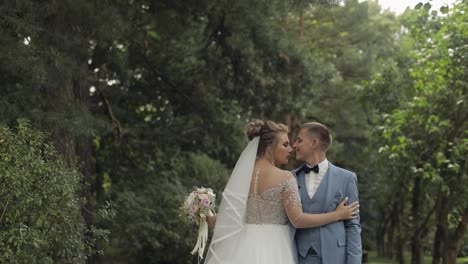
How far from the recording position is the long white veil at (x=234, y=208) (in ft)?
18.5

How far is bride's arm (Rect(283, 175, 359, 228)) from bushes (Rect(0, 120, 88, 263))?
2270mm

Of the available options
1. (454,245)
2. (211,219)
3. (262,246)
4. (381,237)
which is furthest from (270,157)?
(381,237)

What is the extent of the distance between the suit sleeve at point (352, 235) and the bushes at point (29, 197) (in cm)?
264

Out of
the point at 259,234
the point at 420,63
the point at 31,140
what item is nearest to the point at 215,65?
the point at 420,63

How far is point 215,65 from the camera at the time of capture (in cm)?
1417

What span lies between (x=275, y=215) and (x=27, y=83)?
15.5ft

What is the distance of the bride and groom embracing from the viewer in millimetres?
5297

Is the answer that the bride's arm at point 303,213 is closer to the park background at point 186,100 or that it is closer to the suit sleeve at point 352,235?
the suit sleeve at point 352,235

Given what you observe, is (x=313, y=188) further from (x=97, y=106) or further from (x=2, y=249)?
(x=97, y=106)

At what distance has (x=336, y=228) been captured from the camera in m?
5.31

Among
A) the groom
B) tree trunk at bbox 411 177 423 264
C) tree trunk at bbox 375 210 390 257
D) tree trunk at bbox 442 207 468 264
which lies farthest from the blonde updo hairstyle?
tree trunk at bbox 375 210 390 257

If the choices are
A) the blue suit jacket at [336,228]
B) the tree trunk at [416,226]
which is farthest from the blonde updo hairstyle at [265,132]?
the tree trunk at [416,226]

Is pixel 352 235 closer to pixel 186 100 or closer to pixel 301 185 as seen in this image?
pixel 301 185

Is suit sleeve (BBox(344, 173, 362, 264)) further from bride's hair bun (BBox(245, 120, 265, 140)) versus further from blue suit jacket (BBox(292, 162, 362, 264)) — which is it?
bride's hair bun (BBox(245, 120, 265, 140))
